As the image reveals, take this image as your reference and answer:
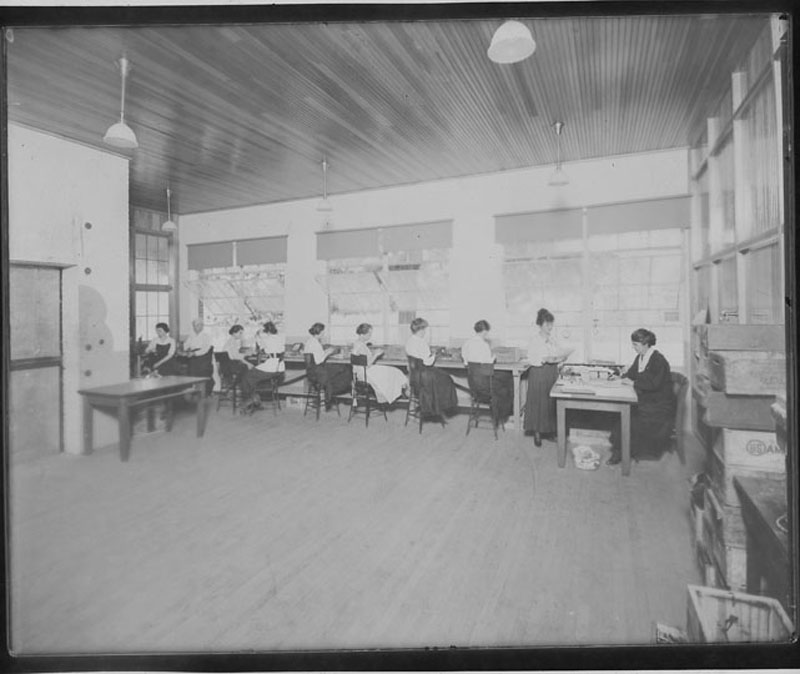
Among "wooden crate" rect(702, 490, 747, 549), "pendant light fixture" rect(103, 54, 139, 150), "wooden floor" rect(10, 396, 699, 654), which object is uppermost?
"pendant light fixture" rect(103, 54, 139, 150)

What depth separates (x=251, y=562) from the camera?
212cm

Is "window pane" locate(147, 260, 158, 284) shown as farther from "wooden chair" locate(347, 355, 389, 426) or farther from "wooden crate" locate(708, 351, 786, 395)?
"wooden crate" locate(708, 351, 786, 395)

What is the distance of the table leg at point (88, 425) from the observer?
2.57 meters

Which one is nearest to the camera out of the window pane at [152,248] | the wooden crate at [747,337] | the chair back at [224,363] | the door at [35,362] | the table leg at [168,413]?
the wooden crate at [747,337]

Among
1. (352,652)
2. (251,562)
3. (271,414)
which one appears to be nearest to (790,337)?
(352,652)

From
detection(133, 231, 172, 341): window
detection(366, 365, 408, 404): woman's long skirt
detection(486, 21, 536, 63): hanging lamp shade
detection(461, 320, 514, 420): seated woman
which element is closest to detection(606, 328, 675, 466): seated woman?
detection(461, 320, 514, 420): seated woman

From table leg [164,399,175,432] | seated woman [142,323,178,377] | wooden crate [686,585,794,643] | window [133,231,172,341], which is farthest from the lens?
window [133,231,172,341]

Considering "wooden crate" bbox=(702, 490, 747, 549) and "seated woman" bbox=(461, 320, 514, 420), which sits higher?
"seated woman" bbox=(461, 320, 514, 420)

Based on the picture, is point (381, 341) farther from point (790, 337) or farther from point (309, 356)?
point (790, 337)

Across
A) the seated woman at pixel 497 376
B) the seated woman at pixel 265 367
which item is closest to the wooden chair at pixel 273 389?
the seated woman at pixel 265 367

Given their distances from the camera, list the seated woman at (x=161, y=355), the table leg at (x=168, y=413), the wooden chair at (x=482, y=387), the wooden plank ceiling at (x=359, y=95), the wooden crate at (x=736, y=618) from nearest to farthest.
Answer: the wooden crate at (x=736, y=618)
the wooden plank ceiling at (x=359, y=95)
the table leg at (x=168, y=413)
the seated woman at (x=161, y=355)
the wooden chair at (x=482, y=387)

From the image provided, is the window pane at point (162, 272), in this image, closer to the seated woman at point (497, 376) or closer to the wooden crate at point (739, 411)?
the seated woman at point (497, 376)

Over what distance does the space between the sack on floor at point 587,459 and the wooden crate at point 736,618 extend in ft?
5.48

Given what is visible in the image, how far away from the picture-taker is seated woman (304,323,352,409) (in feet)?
14.4
